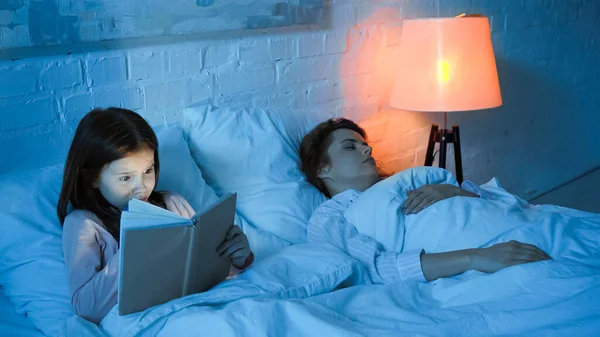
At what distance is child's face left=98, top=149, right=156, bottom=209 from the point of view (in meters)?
1.45

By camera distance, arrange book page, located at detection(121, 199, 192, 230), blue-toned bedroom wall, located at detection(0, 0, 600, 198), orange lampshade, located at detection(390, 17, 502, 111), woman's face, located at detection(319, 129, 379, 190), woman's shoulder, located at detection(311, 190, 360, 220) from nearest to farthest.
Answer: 1. book page, located at detection(121, 199, 192, 230)
2. blue-toned bedroom wall, located at detection(0, 0, 600, 198)
3. woman's shoulder, located at detection(311, 190, 360, 220)
4. woman's face, located at detection(319, 129, 379, 190)
5. orange lampshade, located at detection(390, 17, 502, 111)

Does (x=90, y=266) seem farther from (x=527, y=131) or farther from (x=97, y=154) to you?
(x=527, y=131)

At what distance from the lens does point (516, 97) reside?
332 centimetres

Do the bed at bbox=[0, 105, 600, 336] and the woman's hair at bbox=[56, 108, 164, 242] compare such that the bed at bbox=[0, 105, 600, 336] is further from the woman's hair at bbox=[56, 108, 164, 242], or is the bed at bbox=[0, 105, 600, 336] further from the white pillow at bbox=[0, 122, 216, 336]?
the woman's hair at bbox=[56, 108, 164, 242]

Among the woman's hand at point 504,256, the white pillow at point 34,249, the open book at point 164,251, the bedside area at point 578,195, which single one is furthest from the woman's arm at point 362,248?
the bedside area at point 578,195

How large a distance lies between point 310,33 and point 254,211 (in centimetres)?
76

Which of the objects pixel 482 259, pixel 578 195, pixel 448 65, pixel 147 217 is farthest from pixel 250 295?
pixel 578 195

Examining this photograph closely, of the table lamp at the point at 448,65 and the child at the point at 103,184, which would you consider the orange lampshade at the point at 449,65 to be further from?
the child at the point at 103,184

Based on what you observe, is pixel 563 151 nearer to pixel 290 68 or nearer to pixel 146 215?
pixel 290 68

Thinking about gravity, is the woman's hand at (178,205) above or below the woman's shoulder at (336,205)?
above

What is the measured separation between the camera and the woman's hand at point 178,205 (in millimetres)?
1603

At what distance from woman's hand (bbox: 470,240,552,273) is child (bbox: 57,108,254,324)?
51cm

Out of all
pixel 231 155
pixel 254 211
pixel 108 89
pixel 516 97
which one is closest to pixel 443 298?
pixel 254 211

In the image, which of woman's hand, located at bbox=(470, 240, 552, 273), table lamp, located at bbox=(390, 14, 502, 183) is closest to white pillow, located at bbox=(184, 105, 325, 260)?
woman's hand, located at bbox=(470, 240, 552, 273)
